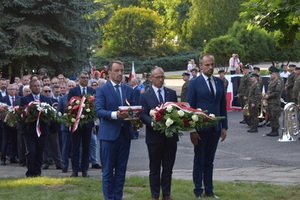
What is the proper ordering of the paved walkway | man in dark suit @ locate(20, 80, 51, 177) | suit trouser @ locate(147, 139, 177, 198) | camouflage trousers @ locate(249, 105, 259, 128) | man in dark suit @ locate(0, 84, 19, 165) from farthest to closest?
camouflage trousers @ locate(249, 105, 259, 128), man in dark suit @ locate(0, 84, 19, 165), man in dark suit @ locate(20, 80, 51, 177), the paved walkway, suit trouser @ locate(147, 139, 177, 198)

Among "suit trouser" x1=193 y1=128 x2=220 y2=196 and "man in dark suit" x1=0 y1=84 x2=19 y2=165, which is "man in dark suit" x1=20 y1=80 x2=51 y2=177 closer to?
"man in dark suit" x1=0 y1=84 x2=19 y2=165

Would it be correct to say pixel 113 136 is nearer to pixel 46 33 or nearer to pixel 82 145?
pixel 82 145

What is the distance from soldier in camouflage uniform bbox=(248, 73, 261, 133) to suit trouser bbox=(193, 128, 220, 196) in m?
11.4

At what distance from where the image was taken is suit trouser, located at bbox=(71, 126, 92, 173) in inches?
535

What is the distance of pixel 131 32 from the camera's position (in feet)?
192

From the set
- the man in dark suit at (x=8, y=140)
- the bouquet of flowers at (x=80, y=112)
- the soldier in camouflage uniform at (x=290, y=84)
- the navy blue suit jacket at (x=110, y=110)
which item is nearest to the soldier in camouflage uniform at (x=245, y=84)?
the soldier in camouflage uniform at (x=290, y=84)

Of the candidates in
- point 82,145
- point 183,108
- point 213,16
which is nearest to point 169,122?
point 183,108

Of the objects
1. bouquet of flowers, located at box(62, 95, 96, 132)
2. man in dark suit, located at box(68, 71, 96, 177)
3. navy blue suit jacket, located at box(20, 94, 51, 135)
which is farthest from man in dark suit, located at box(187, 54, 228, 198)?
navy blue suit jacket, located at box(20, 94, 51, 135)

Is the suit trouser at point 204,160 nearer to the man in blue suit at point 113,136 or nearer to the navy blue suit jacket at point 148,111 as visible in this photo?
the navy blue suit jacket at point 148,111

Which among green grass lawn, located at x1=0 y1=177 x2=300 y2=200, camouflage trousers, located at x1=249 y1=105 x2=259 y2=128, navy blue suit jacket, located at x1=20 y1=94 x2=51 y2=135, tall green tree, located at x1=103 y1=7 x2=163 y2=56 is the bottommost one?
green grass lawn, located at x1=0 y1=177 x2=300 y2=200

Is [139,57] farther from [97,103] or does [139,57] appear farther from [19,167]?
[97,103]

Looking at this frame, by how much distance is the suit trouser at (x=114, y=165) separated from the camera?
10.1 metres

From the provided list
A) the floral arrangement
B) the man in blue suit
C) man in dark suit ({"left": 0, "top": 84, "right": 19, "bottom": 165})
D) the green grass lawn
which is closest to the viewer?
the man in blue suit

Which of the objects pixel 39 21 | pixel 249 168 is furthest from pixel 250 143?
pixel 39 21
